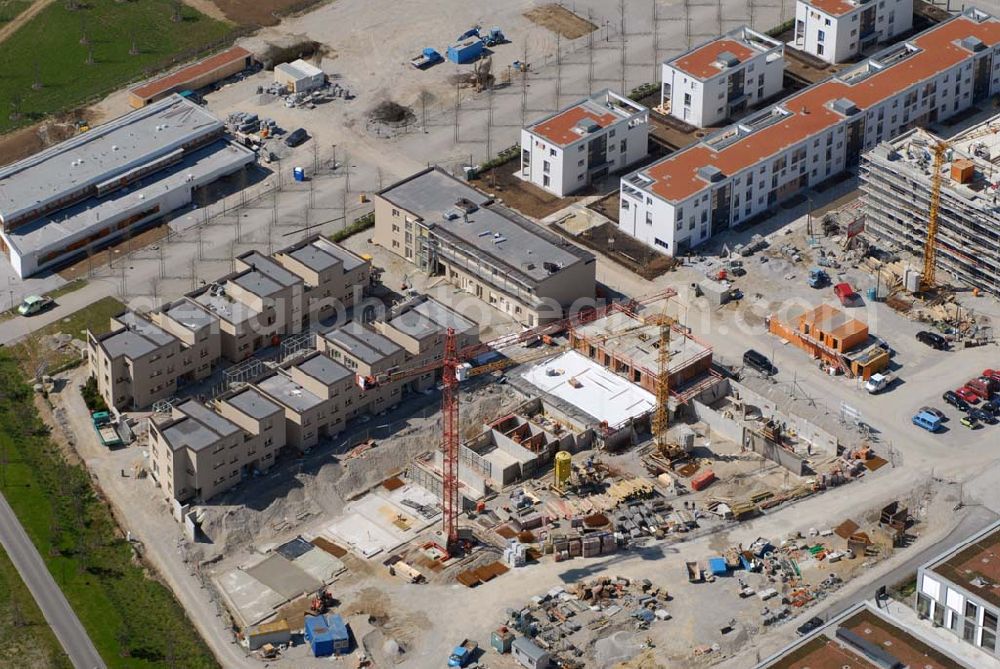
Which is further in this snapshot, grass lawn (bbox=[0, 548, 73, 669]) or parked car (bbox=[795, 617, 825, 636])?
parked car (bbox=[795, 617, 825, 636])

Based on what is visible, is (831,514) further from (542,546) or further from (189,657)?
(189,657)

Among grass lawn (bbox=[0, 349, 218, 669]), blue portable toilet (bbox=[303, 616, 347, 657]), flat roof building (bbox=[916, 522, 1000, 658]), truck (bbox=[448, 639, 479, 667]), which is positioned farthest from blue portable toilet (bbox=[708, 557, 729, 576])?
grass lawn (bbox=[0, 349, 218, 669])

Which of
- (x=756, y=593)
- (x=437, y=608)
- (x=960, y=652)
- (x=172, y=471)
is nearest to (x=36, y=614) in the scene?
(x=172, y=471)

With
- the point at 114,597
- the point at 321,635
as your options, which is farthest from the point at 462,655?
the point at 114,597

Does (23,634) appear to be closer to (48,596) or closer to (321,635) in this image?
(48,596)

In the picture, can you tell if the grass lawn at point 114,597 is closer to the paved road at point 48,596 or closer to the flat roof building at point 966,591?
the paved road at point 48,596

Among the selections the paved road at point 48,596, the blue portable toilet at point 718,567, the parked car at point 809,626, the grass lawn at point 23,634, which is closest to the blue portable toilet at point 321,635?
the paved road at point 48,596

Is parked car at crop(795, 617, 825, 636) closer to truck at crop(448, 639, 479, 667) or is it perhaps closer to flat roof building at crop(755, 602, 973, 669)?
flat roof building at crop(755, 602, 973, 669)
